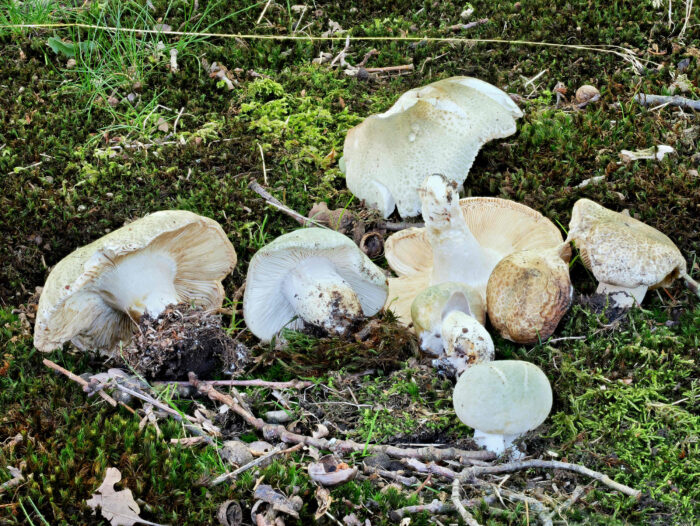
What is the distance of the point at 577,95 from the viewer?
16.2 feet

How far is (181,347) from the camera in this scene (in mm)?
3402

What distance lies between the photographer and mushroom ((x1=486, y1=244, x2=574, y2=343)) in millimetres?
3326

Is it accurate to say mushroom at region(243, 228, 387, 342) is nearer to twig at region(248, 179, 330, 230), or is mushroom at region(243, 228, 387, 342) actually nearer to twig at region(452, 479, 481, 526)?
twig at region(248, 179, 330, 230)

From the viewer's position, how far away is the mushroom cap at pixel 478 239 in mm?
3852

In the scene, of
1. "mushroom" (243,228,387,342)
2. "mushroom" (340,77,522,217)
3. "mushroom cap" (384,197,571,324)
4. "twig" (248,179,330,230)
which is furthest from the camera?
"twig" (248,179,330,230)

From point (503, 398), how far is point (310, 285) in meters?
1.30

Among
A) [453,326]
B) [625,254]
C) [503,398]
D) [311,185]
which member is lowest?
[311,185]

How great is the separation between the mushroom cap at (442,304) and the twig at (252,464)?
85 cm

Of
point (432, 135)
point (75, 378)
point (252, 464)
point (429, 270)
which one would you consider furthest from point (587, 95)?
point (75, 378)

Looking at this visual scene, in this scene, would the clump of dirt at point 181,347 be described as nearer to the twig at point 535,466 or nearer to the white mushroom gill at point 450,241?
the white mushroom gill at point 450,241

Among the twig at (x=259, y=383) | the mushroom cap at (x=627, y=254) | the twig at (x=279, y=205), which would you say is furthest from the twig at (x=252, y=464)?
the twig at (x=279, y=205)

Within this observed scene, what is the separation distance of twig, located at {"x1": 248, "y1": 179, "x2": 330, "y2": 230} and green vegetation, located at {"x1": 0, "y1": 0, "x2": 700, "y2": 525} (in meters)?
0.08

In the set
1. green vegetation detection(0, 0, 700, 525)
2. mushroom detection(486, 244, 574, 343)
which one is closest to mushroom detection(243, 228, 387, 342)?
green vegetation detection(0, 0, 700, 525)

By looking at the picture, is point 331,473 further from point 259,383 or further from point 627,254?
point 627,254
